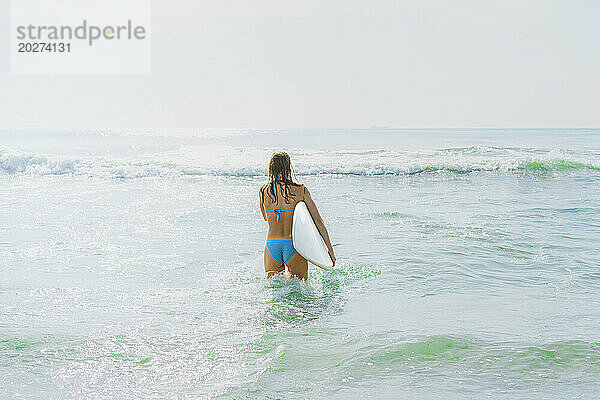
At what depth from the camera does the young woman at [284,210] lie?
5.24 meters

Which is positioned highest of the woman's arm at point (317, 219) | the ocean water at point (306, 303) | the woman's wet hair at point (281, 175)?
the woman's wet hair at point (281, 175)

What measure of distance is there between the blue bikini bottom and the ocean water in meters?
0.23

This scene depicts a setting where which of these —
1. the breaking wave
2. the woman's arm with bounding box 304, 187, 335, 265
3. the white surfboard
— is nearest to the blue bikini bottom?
the white surfboard

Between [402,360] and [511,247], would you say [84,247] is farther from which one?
[511,247]

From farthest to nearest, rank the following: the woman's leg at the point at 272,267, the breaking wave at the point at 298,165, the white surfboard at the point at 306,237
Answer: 1. the breaking wave at the point at 298,165
2. the woman's leg at the point at 272,267
3. the white surfboard at the point at 306,237

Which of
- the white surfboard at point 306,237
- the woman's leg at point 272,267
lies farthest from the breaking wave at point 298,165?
the white surfboard at point 306,237

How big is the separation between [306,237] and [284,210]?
0.36m

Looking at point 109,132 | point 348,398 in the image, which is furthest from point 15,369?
point 109,132

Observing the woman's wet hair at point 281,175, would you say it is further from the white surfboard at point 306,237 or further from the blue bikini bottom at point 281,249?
the blue bikini bottom at point 281,249

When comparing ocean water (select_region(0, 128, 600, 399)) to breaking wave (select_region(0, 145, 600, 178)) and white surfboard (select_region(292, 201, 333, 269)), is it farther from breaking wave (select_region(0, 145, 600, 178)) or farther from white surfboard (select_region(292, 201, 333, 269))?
breaking wave (select_region(0, 145, 600, 178))

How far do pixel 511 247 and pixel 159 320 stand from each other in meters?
4.95

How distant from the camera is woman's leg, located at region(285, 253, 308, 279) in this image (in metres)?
5.33

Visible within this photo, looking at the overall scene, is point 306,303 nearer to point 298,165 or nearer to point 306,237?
point 306,237

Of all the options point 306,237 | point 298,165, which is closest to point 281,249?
point 306,237
